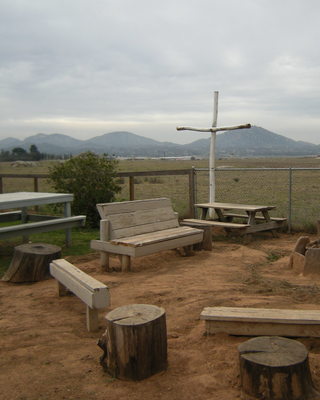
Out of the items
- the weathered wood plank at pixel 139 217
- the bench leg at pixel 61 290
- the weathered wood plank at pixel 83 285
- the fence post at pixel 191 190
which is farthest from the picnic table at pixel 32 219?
the fence post at pixel 191 190

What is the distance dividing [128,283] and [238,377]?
298cm

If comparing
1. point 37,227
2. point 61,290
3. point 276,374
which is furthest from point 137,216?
point 276,374

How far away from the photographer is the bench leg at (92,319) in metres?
4.34

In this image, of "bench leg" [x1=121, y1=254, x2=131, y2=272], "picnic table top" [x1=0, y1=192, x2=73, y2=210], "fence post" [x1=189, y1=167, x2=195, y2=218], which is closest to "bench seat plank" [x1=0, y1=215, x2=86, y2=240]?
"picnic table top" [x1=0, y1=192, x2=73, y2=210]

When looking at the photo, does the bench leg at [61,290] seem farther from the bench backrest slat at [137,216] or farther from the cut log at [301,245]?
the cut log at [301,245]

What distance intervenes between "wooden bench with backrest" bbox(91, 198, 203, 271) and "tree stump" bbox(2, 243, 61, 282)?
883 mm

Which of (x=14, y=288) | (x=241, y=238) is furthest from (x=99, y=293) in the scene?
(x=241, y=238)

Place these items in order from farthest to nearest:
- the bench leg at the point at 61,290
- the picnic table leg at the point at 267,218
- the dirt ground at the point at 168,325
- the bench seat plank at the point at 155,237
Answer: the picnic table leg at the point at 267,218, the bench seat plank at the point at 155,237, the bench leg at the point at 61,290, the dirt ground at the point at 168,325

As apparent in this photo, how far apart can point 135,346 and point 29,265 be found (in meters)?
3.40

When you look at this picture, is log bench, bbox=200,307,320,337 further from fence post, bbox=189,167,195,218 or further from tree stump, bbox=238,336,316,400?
fence post, bbox=189,167,195,218

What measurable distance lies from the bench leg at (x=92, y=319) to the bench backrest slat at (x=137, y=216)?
2766 millimetres

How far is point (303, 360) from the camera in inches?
116

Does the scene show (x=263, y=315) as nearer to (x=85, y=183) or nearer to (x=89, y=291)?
(x=89, y=291)

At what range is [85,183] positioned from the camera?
35.8ft
